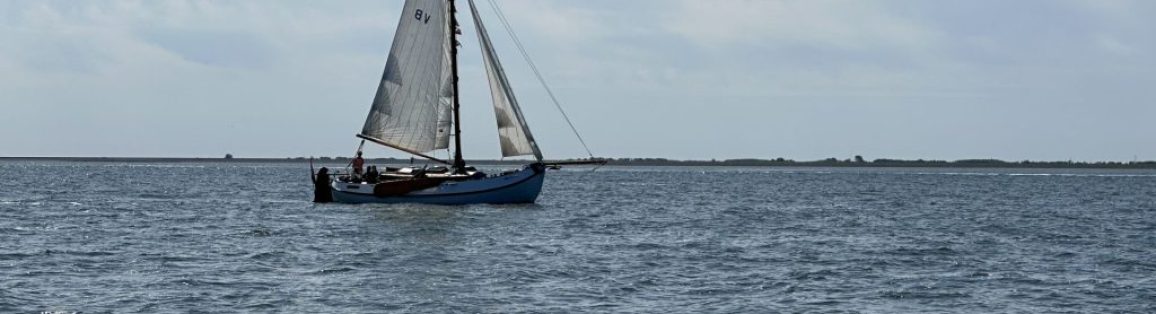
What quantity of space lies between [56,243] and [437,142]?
25.7 m

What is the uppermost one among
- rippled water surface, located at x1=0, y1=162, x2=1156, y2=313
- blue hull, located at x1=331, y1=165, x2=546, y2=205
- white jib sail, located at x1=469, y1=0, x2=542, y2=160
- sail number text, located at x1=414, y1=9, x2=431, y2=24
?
sail number text, located at x1=414, y1=9, x2=431, y2=24

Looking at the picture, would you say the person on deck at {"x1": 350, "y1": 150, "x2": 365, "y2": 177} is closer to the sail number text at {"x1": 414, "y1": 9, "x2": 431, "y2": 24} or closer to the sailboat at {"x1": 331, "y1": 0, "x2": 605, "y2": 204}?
the sailboat at {"x1": 331, "y1": 0, "x2": 605, "y2": 204}

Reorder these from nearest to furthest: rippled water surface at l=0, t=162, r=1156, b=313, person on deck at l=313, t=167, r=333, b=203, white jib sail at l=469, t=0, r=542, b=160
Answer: rippled water surface at l=0, t=162, r=1156, b=313, white jib sail at l=469, t=0, r=542, b=160, person on deck at l=313, t=167, r=333, b=203

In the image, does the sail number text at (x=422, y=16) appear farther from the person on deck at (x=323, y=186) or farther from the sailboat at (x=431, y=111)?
the person on deck at (x=323, y=186)

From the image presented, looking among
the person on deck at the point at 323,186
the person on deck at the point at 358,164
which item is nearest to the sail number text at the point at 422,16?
the person on deck at the point at 358,164

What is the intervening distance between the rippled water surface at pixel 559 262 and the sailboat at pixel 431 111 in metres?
1.60

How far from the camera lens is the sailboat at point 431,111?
2586 inches

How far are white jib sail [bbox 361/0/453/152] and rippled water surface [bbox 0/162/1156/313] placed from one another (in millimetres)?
4017

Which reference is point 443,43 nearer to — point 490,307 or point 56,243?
point 56,243

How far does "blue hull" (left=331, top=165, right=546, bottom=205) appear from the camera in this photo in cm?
6444

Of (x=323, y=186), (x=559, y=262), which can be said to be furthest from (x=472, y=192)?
(x=559, y=262)

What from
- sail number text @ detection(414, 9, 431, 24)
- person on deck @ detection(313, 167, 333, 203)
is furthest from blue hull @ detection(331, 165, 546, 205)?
sail number text @ detection(414, 9, 431, 24)

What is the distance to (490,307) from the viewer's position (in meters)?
28.7

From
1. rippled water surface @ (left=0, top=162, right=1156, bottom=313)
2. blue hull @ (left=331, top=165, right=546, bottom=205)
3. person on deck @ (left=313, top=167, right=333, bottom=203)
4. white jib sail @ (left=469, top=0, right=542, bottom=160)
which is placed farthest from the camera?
person on deck @ (left=313, top=167, right=333, bottom=203)
